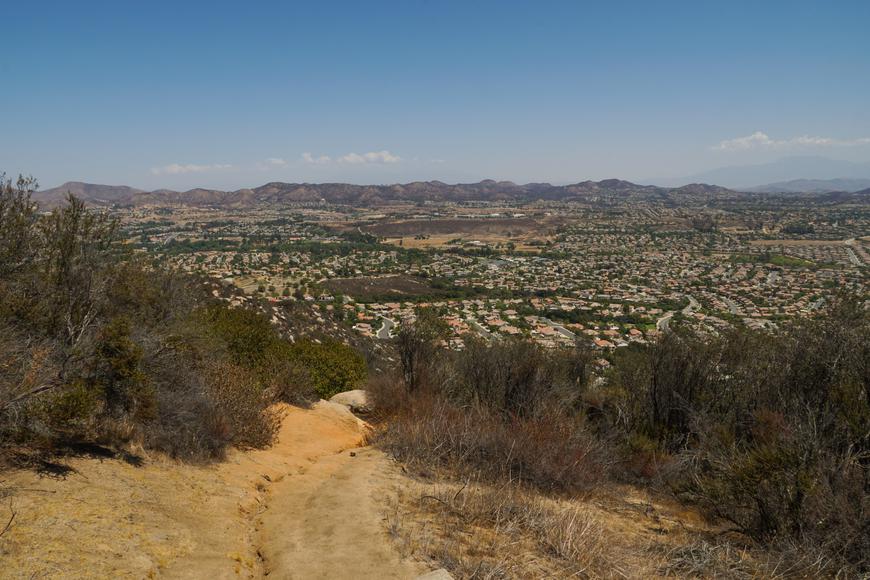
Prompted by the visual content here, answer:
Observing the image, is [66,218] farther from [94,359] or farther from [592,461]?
[592,461]

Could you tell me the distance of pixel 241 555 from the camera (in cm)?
480

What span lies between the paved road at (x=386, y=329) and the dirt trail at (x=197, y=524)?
29611 mm

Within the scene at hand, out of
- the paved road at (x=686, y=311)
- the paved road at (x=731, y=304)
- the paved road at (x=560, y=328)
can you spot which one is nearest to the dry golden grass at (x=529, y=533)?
the paved road at (x=560, y=328)

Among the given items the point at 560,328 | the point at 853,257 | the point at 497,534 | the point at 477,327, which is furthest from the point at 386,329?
the point at 853,257

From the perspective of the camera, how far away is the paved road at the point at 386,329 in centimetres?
3791

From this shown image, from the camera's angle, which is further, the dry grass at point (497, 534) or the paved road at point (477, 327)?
the paved road at point (477, 327)

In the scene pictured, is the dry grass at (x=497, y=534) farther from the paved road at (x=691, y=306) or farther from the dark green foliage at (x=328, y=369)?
the paved road at (x=691, y=306)

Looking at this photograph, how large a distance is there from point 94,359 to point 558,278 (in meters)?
71.3

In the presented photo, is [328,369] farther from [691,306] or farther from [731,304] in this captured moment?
[731,304]

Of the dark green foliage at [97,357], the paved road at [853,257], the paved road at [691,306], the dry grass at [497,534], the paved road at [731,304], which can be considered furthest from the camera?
the paved road at [853,257]

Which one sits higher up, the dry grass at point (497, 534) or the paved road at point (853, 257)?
the dry grass at point (497, 534)

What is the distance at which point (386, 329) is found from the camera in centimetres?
4225

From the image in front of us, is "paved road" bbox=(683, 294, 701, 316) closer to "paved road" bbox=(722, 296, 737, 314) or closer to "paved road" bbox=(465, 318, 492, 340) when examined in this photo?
"paved road" bbox=(722, 296, 737, 314)

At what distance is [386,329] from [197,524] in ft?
122
